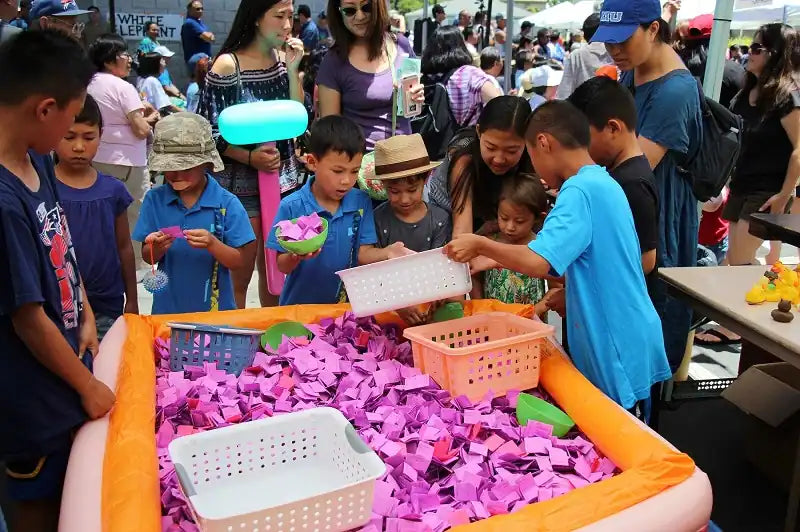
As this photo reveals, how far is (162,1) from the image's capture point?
36.5 ft

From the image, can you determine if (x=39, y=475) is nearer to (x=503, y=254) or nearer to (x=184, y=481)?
(x=184, y=481)

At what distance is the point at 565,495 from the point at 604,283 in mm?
662

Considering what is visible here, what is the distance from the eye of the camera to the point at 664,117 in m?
2.56

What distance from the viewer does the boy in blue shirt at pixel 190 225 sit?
2.43 metres

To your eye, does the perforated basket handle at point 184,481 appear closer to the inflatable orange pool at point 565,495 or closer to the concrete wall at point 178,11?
the inflatable orange pool at point 565,495

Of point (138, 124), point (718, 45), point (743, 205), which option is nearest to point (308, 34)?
point (138, 124)

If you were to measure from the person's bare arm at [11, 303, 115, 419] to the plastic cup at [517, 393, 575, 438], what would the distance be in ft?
3.52

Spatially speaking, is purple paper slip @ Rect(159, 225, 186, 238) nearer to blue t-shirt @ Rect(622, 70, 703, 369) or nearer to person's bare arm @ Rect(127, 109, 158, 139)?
blue t-shirt @ Rect(622, 70, 703, 369)

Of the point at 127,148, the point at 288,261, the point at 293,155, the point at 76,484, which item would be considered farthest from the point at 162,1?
the point at 76,484

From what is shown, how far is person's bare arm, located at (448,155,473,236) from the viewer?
256 cm

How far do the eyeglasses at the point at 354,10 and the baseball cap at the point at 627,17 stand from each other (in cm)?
93

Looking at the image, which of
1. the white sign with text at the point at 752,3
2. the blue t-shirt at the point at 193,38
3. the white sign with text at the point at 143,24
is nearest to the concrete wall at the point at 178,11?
the white sign with text at the point at 143,24

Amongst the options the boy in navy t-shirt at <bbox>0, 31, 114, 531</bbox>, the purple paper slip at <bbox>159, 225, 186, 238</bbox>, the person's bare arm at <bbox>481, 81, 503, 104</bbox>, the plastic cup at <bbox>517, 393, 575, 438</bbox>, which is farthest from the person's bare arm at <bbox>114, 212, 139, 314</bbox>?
the person's bare arm at <bbox>481, 81, 503, 104</bbox>

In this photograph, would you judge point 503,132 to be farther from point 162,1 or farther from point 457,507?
point 162,1
